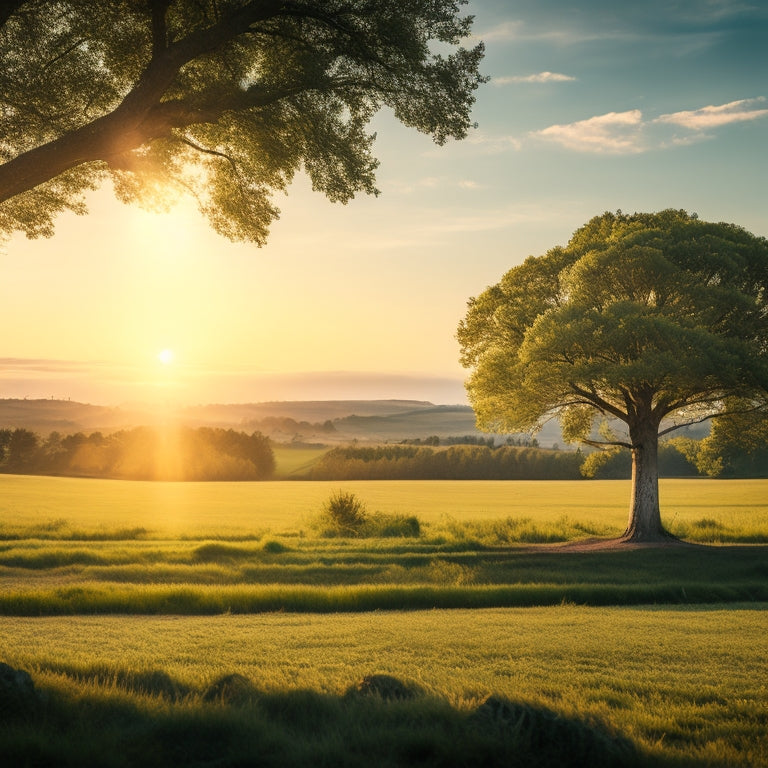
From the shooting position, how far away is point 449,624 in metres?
14.6

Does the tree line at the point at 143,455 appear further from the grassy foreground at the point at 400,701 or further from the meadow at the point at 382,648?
the grassy foreground at the point at 400,701

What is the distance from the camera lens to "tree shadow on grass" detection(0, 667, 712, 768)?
617 cm

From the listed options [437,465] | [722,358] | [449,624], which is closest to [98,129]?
[449,624]

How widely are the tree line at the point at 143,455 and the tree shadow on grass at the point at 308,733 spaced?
8912 centimetres

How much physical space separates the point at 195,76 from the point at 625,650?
515 inches

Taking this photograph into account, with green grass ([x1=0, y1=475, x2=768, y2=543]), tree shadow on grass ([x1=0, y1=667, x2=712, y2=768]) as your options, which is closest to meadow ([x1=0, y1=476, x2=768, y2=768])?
tree shadow on grass ([x1=0, y1=667, x2=712, y2=768])

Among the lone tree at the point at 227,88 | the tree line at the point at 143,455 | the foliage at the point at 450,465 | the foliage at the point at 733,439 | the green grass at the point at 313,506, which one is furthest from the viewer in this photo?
the foliage at the point at 450,465

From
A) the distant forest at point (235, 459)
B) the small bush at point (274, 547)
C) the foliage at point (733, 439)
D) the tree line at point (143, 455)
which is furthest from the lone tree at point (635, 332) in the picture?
the tree line at point (143, 455)

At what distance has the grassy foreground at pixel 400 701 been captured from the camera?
20.7ft

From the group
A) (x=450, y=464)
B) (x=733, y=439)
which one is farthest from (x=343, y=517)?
(x=450, y=464)

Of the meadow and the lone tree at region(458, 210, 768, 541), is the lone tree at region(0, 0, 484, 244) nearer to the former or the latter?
the meadow

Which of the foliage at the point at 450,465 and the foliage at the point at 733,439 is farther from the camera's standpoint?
the foliage at the point at 450,465

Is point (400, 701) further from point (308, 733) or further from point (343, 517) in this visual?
point (343, 517)

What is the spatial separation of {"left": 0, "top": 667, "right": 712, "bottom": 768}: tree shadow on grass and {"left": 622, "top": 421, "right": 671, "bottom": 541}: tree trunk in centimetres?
2502
